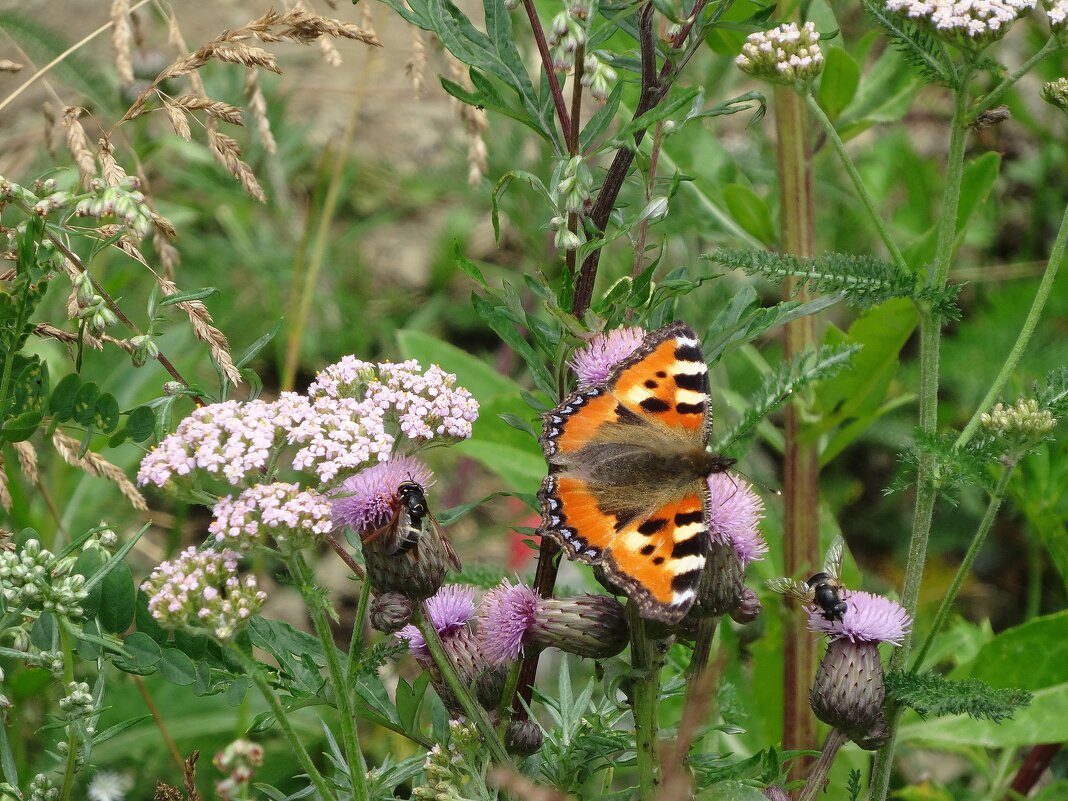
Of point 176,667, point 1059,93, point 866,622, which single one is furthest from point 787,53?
point 176,667

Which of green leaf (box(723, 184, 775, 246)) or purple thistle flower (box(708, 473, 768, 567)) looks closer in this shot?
purple thistle flower (box(708, 473, 768, 567))

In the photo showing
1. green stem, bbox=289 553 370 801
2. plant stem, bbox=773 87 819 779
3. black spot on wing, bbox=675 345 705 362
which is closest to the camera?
green stem, bbox=289 553 370 801

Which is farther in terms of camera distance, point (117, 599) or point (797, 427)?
point (797, 427)

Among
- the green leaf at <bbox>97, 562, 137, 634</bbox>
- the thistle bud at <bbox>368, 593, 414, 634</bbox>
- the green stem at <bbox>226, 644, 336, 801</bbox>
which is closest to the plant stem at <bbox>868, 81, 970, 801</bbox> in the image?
the thistle bud at <bbox>368, 593, 414, 634</bbox>

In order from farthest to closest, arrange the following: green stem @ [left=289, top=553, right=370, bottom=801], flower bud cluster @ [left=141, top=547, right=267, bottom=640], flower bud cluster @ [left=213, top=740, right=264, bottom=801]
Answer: green stem @ [left=289, top=553, right=370, bottom=801] < flower bud cluster @ [left=141, top=547, right=267, bottom=640] < flower bud cluster @ [left=213, top=740, right=264, bottom=801]

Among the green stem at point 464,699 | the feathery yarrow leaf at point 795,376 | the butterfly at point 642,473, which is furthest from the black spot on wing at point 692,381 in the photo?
the green stem at point 464,699

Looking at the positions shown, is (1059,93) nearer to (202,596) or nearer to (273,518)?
(273,518)

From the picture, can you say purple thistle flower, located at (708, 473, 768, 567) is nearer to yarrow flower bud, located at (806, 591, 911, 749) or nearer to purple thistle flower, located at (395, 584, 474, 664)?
yarrow flower bud, located at (806, 591, 911, 749)
